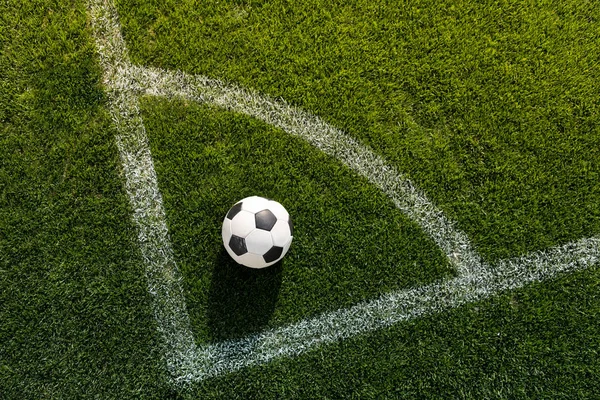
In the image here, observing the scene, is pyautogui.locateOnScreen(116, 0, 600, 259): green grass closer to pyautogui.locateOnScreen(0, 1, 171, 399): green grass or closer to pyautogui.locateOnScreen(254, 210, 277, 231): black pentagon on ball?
pyautogui.locateOnScreen(0, 1, 171, 399): green grass

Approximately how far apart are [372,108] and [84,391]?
3.06 m

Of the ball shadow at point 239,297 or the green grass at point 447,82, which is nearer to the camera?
the ball shadow at point 239,297

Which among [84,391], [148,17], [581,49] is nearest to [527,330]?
[581,49]

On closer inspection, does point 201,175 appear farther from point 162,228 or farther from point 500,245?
point 500,245

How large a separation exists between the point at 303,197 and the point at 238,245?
2.39ft

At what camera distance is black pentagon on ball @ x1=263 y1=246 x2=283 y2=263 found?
287 centimetres

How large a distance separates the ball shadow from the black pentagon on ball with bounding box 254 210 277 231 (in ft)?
1.76

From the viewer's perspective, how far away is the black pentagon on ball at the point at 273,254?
2.87 m

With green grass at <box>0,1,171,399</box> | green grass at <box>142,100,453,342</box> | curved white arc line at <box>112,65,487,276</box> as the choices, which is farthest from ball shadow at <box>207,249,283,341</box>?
curved white arc line at <box>112,65,487,276</box>

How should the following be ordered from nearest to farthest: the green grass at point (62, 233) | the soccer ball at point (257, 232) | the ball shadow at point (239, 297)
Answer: the soccer ball at point (257, 232)
the green grass at point (62, 233)
the ball shadow at point (239, 297)

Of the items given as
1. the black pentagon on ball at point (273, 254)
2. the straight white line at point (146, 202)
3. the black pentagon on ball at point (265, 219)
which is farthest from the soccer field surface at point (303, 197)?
the black pentagon on ball at point (265, 219)

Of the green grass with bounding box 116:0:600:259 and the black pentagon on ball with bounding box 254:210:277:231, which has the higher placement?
the green grass with bounding box 116:0:600:259

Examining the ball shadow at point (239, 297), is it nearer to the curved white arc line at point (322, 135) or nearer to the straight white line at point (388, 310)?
the straight white line at point (388, 310)

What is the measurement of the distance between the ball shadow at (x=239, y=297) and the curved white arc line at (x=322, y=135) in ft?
3.42
